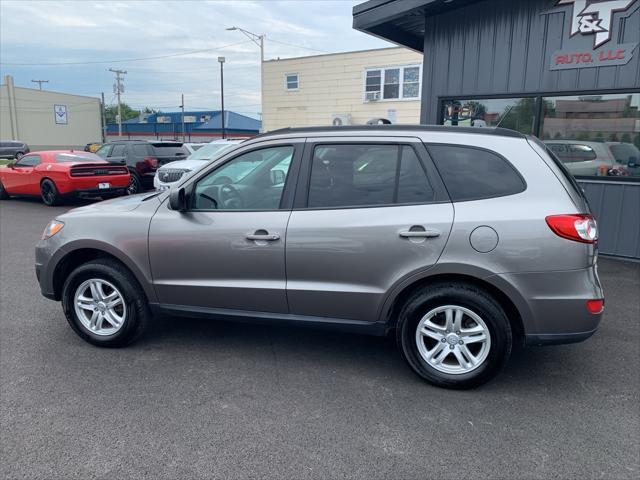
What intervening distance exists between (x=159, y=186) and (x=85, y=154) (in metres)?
2.67

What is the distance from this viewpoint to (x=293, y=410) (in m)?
3.28

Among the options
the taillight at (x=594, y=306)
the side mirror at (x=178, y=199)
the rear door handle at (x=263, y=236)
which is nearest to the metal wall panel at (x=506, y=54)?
the taillight at (x=594, y=306)

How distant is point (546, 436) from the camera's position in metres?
3.02

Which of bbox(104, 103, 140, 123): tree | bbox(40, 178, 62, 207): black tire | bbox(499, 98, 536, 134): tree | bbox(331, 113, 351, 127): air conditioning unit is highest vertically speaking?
bbox(104, 103, 140, 123): tree

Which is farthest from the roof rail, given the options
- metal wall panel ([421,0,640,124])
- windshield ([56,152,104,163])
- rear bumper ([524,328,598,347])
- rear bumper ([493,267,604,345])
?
windshield ([56,152,104,163])

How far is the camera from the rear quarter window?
3.37 m

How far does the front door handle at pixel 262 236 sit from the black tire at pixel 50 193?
35.2 ft

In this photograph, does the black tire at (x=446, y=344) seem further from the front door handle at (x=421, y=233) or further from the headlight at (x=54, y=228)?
the headlight at (x=54, y=228)

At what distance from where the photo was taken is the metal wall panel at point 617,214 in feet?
23.2

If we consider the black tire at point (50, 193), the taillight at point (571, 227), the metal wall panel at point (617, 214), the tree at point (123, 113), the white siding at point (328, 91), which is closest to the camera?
the taillight at point (571, 227)

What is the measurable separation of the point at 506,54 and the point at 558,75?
0.81 meters

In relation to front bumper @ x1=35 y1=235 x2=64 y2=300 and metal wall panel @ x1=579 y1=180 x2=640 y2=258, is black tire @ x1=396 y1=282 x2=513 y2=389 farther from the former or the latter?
metal wall panel @ x1=579 y1=180 x2=640 y2=258

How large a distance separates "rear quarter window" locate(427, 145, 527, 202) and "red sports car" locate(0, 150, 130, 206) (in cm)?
1104

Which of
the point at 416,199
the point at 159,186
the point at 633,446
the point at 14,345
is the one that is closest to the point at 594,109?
the point at 416,199
